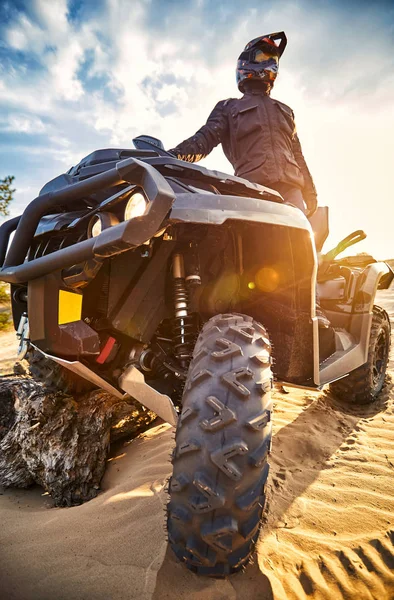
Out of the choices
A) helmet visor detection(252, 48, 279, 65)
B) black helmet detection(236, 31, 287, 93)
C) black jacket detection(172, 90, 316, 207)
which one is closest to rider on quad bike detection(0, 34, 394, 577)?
black jacket detection(172, 90, 316, 207)

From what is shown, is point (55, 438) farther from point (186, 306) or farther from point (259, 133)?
point (259, 133)

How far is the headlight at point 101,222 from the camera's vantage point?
46.0 inches

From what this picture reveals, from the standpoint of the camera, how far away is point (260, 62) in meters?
3.00

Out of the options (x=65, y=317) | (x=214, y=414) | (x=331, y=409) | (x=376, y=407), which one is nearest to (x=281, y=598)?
(x=214, y=414)

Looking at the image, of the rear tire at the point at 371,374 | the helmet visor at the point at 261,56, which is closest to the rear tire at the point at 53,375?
the rear tire at the point at 371,374

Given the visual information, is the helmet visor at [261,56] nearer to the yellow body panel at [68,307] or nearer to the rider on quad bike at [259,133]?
the rider on quad bike at [259,133]

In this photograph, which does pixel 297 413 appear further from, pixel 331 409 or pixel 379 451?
pixel 379 451

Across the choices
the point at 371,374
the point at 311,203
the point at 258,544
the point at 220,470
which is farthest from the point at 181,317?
the point at 371,374

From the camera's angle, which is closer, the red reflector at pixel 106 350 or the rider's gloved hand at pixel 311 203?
the red reflector at pixel 106 350

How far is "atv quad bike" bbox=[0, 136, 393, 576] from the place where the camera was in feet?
3.29

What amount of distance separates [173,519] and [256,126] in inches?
114

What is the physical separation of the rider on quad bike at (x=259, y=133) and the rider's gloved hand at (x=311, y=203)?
0.03m

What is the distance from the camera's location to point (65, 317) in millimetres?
1391

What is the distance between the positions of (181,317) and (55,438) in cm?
132
